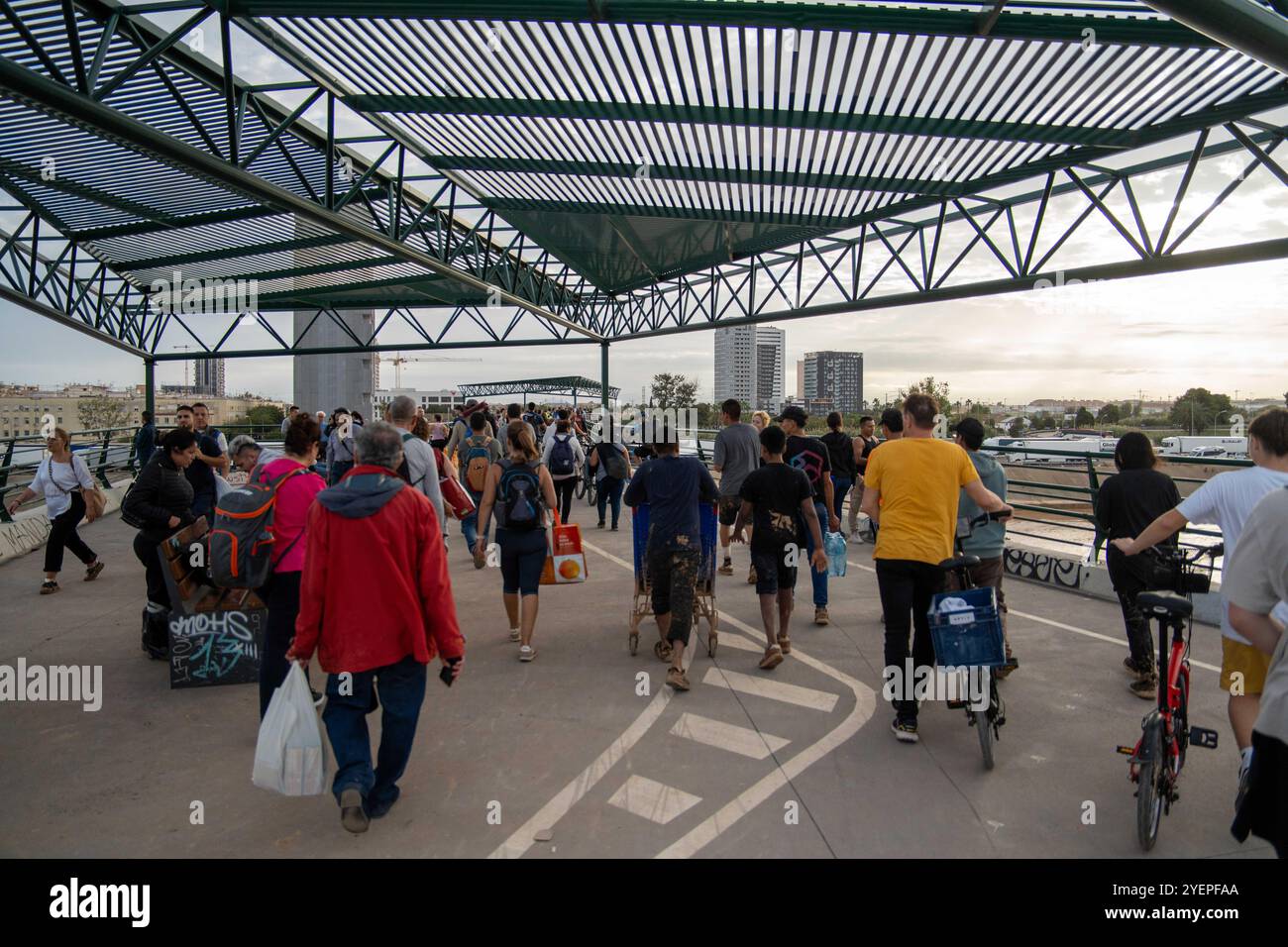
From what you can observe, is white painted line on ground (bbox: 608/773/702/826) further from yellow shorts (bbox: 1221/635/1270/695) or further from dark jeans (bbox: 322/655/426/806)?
yellow shorts (bbox: 1221/635/1270/695)

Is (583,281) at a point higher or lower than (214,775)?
higher

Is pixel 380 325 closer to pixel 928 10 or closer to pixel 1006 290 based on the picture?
pixel 1006 290

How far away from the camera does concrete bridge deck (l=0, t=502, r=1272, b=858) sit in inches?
136

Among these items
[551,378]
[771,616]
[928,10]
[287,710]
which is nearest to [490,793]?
[287,710]

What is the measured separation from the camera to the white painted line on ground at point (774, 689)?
202 inches

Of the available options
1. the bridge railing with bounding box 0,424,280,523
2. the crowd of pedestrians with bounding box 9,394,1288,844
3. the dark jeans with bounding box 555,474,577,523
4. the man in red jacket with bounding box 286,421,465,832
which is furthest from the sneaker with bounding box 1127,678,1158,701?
the bridge railing with bounding box 0,424,280,523

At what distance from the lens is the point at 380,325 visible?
20.0m

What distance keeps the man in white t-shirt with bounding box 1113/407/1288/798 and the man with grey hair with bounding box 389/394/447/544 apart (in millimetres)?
4355

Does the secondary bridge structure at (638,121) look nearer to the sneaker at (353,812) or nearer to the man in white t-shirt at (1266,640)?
the man in white t-shirt at (1266,640)

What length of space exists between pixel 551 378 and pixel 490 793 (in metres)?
41.2

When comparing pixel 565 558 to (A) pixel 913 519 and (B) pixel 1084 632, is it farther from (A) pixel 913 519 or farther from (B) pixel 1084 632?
(B) pixel 1084 632
